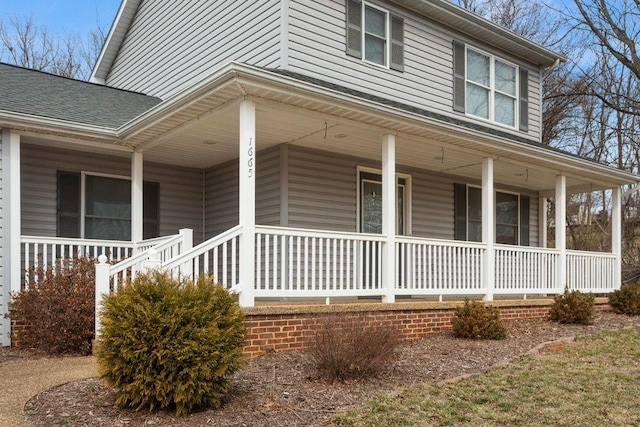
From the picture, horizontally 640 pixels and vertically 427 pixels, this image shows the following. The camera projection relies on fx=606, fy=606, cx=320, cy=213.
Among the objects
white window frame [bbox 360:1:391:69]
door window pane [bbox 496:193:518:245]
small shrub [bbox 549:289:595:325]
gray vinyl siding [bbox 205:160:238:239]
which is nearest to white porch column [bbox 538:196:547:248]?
door window pane [bbox 496:193:518:245]

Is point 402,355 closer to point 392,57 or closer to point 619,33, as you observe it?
point 392,57

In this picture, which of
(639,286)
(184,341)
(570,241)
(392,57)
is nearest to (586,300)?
(639,286)

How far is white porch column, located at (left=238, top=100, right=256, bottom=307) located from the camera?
7.33 m

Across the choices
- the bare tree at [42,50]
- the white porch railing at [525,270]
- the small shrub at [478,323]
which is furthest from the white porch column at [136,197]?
the bare tree at [42,50]

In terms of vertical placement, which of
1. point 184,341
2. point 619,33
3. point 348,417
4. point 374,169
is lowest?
point 348,417

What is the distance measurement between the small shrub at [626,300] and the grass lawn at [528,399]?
549 cm

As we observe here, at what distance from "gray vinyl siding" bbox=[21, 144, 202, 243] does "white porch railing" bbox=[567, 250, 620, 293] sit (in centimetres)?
766

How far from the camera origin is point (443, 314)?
9633mm

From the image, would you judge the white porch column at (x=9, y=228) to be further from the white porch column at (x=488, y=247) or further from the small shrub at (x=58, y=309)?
the white porch column at (x=488, y=247)

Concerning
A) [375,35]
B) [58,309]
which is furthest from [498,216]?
[58,309]

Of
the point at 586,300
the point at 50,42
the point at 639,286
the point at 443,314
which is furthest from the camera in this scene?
the point at 50,42

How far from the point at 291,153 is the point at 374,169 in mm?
1992

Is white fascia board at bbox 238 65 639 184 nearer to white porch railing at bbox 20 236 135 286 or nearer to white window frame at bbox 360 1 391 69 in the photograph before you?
white window frame at bbox 360 1 391 69

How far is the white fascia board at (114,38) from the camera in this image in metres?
14.9
